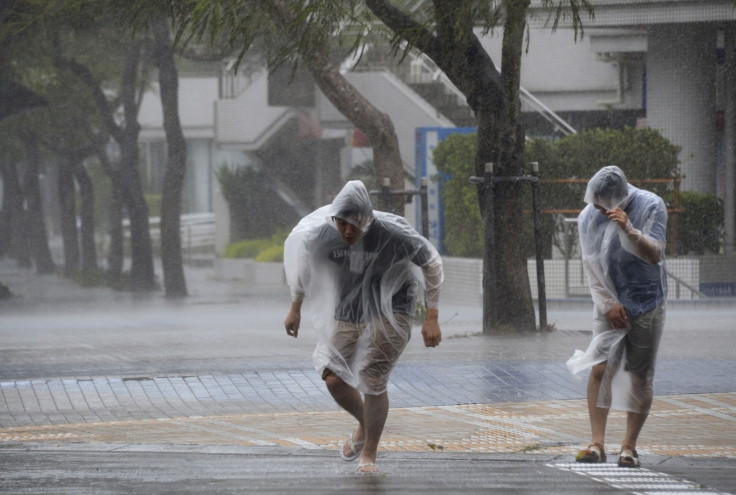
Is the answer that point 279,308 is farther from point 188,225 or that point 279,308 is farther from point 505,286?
point 188,225

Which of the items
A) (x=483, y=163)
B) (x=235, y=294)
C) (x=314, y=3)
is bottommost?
(x=235, y=294)

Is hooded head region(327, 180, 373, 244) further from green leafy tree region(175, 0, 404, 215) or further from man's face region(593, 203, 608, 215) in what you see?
green leafy tree region(175, 0, 404, 215)

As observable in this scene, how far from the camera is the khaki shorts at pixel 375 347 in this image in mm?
6078

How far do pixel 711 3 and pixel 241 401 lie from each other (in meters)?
13.0

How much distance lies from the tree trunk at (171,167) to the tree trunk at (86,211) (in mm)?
5625

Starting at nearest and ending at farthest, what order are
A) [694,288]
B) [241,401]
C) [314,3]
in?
1. [241,401]
2. [314,3]
3. [694,288]

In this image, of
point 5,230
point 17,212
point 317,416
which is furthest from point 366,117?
point 5,230

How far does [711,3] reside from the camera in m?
19.0

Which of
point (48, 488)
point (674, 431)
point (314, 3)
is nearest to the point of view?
point (48, 488)

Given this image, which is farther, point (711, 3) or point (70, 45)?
point (70, 45)

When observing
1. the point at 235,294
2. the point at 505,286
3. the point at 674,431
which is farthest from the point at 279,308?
the point at 674,431

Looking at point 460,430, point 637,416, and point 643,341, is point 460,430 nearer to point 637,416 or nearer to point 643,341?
point 637,416

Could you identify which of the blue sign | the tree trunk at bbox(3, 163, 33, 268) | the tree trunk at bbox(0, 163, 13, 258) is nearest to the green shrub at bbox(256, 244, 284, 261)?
the blue sign

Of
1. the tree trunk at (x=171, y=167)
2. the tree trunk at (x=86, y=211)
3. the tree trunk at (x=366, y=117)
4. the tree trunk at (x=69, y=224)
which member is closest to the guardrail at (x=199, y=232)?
the tree trunk at (x=69, y=224)
